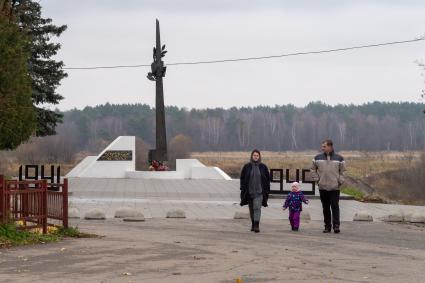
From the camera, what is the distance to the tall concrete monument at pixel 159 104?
136 ft

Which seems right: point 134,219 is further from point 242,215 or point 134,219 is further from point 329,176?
point 329,176

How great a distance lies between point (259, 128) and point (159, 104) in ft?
473

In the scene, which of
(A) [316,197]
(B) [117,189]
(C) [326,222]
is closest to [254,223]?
(C) [326,222]

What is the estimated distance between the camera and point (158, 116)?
136ft

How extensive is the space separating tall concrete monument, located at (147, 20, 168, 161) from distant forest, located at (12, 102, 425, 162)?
117285mm

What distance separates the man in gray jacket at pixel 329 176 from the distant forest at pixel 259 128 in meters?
145

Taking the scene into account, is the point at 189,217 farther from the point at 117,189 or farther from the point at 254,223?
the point at 117,189

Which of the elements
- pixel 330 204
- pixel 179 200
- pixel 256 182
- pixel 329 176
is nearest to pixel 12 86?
pixel 256 182

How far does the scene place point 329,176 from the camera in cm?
1499

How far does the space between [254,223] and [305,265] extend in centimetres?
505

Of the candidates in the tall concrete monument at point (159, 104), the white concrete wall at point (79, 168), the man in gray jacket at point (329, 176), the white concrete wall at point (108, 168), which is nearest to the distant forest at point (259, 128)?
the white concrete wall at point (79, 168)

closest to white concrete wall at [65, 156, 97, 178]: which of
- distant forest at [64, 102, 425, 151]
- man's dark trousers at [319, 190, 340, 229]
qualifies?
→ man's dark trousers at [319, 190, 340, 229]

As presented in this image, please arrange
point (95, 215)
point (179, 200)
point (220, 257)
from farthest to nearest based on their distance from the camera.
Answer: point (179, 200) < point (95, 215) < point (220, 257)

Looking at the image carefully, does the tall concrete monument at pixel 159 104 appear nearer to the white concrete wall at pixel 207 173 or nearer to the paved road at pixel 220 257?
the white concrete wall at pixel 207 173
